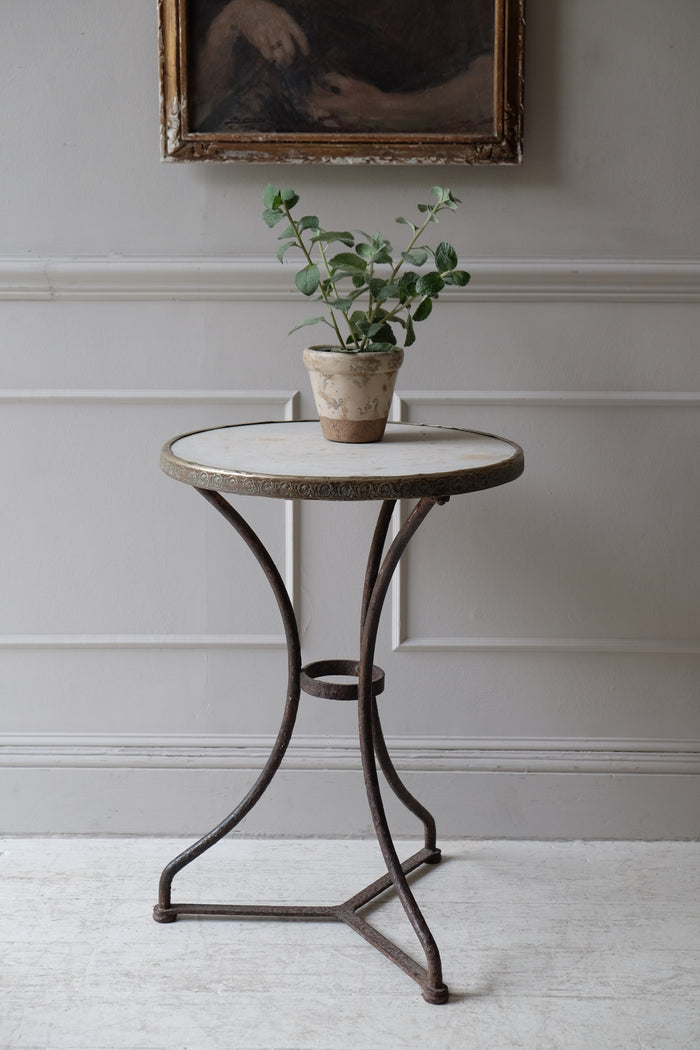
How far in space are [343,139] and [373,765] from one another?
4.05 feet

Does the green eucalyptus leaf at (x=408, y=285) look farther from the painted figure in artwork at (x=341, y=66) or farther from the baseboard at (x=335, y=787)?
the baseboard at (x=335, y=787)

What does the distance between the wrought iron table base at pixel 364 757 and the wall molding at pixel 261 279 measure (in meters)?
0.55

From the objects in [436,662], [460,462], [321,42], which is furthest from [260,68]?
[436,662]

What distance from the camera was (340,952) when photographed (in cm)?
193

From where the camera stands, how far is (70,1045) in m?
1.67

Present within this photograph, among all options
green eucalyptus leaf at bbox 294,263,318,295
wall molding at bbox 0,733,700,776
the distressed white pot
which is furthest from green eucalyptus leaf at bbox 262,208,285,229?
wall molding at bbox 0,733,700,776

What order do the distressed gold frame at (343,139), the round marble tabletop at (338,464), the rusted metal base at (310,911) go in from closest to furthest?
the round marble tabletop at (338,464)
the rusted metal base at (310,911)
the distressed gold frame at (343,139)

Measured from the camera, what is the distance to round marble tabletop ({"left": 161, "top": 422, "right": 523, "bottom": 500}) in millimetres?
1586

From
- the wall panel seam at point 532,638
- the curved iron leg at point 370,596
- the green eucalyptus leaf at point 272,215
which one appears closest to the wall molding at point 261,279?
the wall panel seam at point 532,638

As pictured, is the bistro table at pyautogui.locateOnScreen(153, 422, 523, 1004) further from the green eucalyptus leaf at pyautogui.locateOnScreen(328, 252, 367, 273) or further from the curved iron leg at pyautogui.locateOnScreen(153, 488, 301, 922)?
the green eucalyptus leaf at pyautogui.locateOnScreen(328, 252, 367, 273)

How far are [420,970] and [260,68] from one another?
5.71 feet

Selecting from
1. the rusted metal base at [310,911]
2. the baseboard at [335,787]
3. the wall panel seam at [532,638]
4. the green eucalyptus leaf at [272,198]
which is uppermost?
the green eucalyptus leaf at [272,198]

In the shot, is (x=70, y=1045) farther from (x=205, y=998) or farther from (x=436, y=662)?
(x=436, y=662)

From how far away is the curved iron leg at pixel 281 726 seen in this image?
1908 mm
